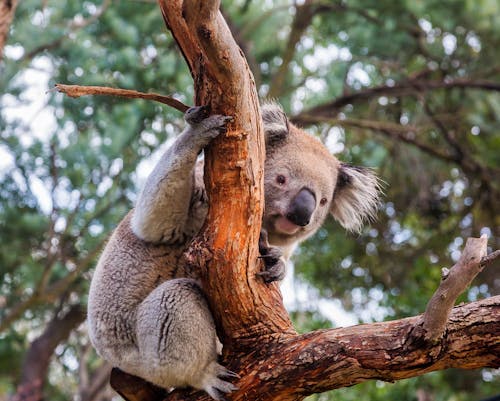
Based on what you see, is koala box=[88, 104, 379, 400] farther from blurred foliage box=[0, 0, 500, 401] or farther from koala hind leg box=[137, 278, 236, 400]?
blurred foliage box=[0, 0, 500, 401]

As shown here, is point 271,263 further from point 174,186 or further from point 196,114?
point 196,114

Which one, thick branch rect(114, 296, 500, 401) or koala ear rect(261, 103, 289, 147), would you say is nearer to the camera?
thick branch rect(114, 296, 500, 401)

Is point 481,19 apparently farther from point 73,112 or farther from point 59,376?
→ point 59,376

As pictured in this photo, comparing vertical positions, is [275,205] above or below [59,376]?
above

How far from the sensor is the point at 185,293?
3.14 m

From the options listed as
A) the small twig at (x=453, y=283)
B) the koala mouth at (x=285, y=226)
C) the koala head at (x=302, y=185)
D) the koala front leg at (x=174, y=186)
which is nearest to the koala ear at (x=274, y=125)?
the koala head at (x=302, y=185)

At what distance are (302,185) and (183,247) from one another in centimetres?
73

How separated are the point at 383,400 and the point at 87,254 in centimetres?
315

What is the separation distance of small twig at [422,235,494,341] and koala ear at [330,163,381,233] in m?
1.83

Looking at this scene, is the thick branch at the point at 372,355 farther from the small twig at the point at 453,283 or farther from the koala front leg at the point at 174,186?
the koala front leg at the point at 174,186

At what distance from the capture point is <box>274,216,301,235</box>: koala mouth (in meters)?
3.60

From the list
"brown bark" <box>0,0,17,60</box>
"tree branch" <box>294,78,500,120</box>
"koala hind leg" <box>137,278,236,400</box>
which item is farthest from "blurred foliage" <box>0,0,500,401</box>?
"koala hind leg" <box>137,278,236,400</box>

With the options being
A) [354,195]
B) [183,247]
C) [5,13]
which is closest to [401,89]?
[354,195]

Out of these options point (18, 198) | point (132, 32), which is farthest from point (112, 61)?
point (18, 198)
